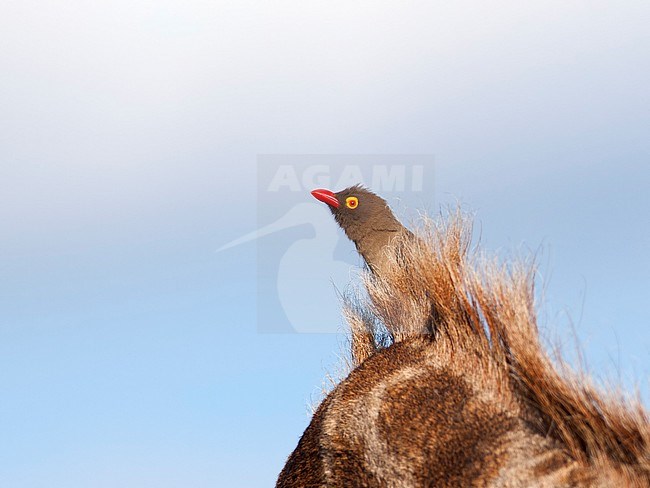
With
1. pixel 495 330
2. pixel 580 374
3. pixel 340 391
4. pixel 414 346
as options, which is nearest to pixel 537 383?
pixel 580 374

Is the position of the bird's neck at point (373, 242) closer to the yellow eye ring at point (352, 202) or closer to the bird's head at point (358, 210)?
the bird's head at point (358, 210)

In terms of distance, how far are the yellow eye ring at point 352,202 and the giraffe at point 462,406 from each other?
15.8ft

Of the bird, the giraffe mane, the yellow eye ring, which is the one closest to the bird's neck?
the bird

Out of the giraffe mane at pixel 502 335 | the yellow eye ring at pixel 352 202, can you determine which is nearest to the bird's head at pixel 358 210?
the yellow eye ring at pixel 352 202

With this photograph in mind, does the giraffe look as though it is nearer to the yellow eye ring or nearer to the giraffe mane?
the giraffe mane

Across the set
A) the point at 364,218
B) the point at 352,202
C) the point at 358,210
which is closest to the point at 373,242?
the point at 364,218

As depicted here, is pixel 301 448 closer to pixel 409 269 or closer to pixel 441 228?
pixel 409 269

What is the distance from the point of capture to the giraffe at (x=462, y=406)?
9.99 feet

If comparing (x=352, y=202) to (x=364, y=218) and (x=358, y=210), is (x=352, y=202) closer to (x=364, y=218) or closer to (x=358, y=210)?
(x=358, y=210)

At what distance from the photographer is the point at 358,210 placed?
9586 millimetres

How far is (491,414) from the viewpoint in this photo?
11.2ft

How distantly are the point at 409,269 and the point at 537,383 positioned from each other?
139cm

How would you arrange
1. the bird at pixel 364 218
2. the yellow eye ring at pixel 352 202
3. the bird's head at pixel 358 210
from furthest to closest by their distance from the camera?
A: the yellow eye ring at pixel 352 202, the bird's head at pixel 358 210, the bird at pixel 364 218

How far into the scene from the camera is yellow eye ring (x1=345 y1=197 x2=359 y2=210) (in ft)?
31.4
